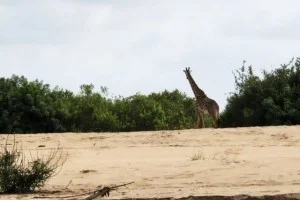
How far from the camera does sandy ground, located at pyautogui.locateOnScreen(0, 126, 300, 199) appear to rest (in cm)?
1391

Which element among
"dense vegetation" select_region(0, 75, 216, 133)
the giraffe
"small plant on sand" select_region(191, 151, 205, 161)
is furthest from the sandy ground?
"dense vegetation" select_region(0, 75, 216, 133)

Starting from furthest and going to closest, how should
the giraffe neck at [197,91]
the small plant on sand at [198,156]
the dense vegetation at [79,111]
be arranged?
the dense vegetation at [79,111]
the giraffe neck at [197,91]
the small plant on sand at [198,156]

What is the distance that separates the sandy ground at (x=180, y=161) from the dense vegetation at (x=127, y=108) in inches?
189

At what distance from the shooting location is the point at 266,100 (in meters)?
26.3

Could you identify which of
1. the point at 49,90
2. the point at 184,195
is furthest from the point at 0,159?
the point at 49,90

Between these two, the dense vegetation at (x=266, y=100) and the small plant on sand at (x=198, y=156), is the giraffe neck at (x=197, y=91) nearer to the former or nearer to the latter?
the dense vegetation at (x=266, y=100)

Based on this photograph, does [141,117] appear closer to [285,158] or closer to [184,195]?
[285,158]

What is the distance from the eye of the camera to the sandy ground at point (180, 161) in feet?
45.6

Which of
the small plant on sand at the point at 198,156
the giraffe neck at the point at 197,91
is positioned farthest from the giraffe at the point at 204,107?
the small plant on sand at the point at 198,156

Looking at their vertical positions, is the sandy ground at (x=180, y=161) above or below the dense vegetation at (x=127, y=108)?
below

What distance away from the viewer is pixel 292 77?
27.8 meters

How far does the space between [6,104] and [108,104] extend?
15.8 feet

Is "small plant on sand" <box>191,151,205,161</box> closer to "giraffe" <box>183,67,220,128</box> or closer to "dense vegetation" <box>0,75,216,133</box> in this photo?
"giraffe" <box>183,67,220,128</box>

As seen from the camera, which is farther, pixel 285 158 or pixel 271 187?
pixel 285 158
